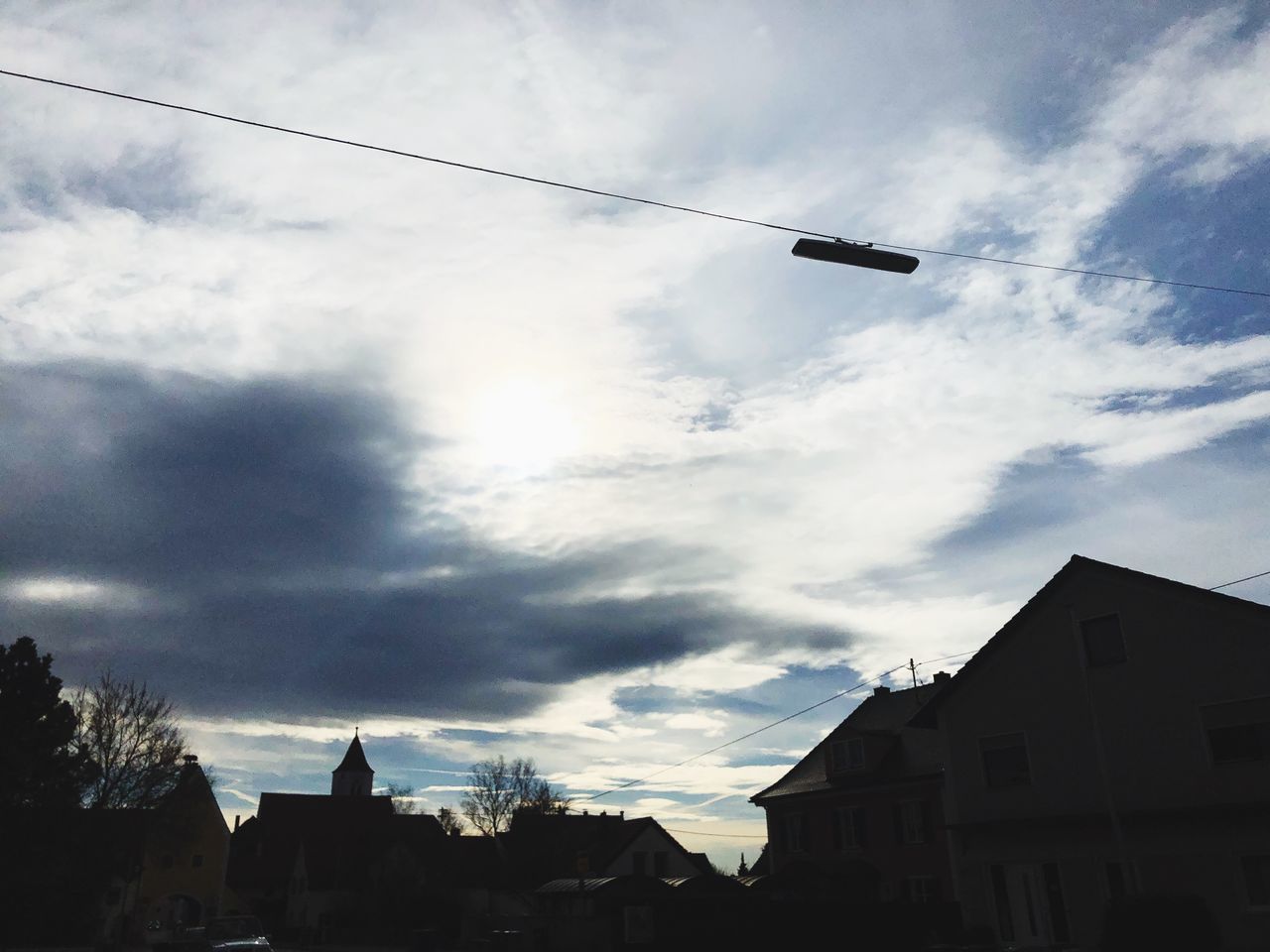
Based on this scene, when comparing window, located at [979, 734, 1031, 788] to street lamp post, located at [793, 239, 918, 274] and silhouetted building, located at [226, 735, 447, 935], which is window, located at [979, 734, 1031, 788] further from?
silhouetted building, located at [226, 735, 447, 935]

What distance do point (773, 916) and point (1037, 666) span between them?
11.8 m

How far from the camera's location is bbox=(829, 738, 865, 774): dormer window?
44.1 m

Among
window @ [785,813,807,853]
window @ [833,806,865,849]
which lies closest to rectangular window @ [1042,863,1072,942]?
window @ [833,806,865,849]

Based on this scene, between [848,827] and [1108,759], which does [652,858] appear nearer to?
[848,827]

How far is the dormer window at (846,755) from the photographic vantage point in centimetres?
4409

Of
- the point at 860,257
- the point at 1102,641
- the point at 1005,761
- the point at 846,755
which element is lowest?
the point at 1005,761

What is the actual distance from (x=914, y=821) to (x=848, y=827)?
12.1 ft

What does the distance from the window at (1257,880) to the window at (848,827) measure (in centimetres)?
2117

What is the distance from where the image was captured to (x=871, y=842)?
42.2m

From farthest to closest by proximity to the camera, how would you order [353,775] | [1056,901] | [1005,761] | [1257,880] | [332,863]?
[353,775], [332,863], [1005,761], [1056,901], [1257,880]

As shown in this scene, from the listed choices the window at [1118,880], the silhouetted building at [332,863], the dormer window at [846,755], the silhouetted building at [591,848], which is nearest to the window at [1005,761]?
the window at [1118,880]

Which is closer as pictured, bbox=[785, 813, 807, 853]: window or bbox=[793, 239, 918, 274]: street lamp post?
bbox=[793, 239, 918, 274]: street lamp post

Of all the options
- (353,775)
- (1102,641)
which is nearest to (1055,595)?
(1102,641)

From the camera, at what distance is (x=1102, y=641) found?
27.2 m
